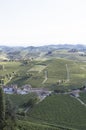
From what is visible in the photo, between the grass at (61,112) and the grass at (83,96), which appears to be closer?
the grass at (61,112)

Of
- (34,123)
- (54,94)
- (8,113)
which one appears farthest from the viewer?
(54,94)

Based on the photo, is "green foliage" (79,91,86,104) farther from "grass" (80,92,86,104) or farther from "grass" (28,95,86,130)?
"grass" (28,95,86,130)

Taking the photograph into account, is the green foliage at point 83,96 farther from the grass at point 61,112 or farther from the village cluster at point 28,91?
the village cluster at point 28,91

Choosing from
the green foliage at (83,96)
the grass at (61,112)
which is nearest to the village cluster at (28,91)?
the grass at (61,112)

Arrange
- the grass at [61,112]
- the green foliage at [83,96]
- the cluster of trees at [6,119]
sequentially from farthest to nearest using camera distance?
the green foliage at [83,96] → the grass at [61,112] → the cluster of trees at [6,119]

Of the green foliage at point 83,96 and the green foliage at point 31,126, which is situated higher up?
the green foliage at point 83,96

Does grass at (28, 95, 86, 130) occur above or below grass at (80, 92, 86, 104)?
below

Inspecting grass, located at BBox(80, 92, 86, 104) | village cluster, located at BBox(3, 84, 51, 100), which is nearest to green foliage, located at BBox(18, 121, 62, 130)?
grass, located at BBox(80, 92, 86, 104)

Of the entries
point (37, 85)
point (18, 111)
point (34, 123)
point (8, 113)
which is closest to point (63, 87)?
point (37, 85)

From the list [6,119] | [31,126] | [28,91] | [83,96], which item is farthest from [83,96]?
[6,119]

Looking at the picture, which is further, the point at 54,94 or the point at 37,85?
the point at 37,85

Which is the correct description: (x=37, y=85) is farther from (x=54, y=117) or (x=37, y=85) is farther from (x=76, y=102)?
(x=54, y=117)
